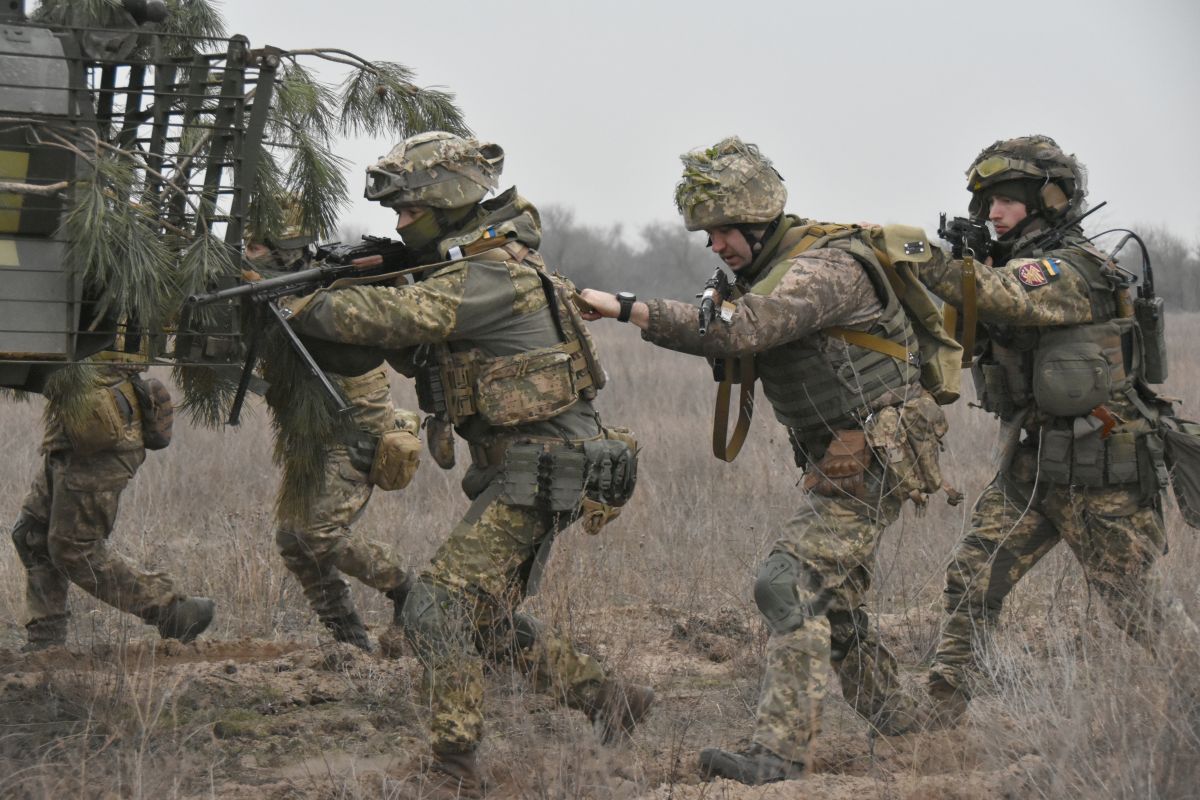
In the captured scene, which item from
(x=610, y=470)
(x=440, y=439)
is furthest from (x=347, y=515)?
(x=610, y=470)

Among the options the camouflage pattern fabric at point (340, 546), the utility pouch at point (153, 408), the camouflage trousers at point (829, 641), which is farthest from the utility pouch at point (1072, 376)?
the utility pouch at point (153, 408)

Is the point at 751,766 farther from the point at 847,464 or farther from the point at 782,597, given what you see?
the point at 847,464

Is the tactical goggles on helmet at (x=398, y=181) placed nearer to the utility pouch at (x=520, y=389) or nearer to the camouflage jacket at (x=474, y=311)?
the camouflage jacket at (x=474, y=311)

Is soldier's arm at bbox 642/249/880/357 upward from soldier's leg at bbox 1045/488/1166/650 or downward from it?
upward

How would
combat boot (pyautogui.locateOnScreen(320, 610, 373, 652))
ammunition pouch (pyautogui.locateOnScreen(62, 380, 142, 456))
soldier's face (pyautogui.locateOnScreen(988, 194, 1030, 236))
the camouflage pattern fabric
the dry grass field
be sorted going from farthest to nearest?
combat boot (pyautogui.locateOnScreen(320, 610, 373, 652))
the camouflage pattern fabric
ammunition pouch (pyautogui.locateOnScreen(62, 380, 142, 456))
soldier's face (pyautogui.locateOnScreen(988, 194, 1030, 236))
the dry grass field

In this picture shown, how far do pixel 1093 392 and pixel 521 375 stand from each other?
6.82 ft

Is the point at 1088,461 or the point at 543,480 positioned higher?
the point at 1088,461

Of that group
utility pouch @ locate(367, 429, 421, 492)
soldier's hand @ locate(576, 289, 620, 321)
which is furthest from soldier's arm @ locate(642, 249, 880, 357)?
utility pouch @ locate(367, 429, 421, 492)

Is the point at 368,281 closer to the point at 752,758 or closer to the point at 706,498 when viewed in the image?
the point at 752,758

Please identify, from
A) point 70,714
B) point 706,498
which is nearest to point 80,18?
point 70,714

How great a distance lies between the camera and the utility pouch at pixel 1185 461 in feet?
16.7

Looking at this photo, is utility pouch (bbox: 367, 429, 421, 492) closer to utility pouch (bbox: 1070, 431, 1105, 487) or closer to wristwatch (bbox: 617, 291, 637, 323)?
wristwatch (bbox: 617, 291, 637, 323)

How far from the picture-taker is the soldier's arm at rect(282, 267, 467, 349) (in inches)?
167

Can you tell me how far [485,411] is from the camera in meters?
4.49
